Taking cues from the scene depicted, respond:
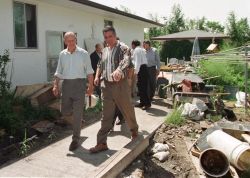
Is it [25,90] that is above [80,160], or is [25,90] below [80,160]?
above

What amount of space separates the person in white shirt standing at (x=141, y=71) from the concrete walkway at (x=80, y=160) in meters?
2.71

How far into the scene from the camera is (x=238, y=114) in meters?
11.4

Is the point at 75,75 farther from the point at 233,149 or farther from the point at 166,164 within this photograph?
the point at 233,149

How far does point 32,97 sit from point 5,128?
7.23ft

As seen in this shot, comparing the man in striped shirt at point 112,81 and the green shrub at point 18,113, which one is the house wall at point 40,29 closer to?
the green shrub at point 18,113

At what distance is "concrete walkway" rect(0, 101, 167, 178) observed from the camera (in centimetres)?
551

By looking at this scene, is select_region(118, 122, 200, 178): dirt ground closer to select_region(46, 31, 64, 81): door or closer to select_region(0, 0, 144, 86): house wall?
select_region(0, 0, 144, 86): house wall


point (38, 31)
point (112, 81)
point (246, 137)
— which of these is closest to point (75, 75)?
point (112, 81)

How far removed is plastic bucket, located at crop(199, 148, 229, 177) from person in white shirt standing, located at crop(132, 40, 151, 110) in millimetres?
3726

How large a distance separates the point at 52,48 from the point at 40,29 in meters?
1.02

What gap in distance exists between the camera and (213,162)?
666cm

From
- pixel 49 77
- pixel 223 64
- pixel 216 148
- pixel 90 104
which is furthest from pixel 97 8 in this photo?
pixel 216 148

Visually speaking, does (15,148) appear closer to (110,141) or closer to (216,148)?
(110,141)

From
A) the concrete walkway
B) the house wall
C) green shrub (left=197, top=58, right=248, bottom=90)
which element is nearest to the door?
the house wall
